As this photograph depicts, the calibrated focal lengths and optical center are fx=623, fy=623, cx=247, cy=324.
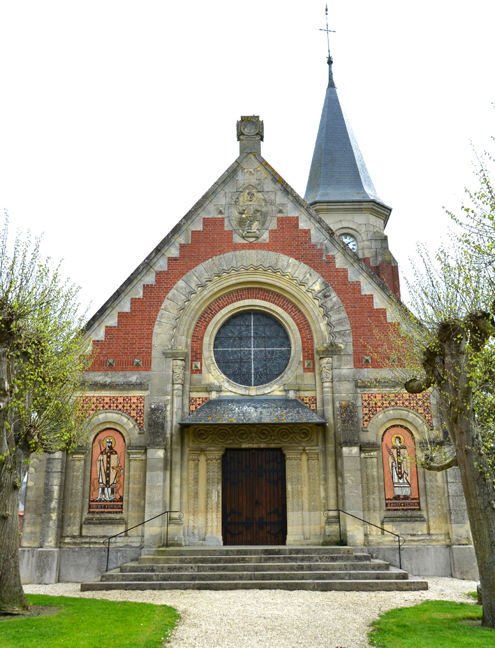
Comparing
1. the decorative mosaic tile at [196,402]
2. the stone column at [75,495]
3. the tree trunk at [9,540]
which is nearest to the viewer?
the tree trunk at [9,540]

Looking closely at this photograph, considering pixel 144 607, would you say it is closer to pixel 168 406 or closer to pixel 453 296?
pixel 168 406

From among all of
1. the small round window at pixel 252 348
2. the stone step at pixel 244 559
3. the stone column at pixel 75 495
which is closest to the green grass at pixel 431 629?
the stone step at pixel 244 559

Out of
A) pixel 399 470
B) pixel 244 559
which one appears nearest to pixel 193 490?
pixel 244 559

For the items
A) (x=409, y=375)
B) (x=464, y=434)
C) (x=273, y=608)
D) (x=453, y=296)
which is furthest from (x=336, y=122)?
(x=273, y=608)

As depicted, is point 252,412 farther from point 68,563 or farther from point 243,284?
point 68,563

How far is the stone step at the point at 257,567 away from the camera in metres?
13.2

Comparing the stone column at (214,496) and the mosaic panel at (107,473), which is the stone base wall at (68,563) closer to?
the mosaic panel at (107,473)

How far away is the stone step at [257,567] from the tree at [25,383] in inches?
126

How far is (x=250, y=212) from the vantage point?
17.7 metres

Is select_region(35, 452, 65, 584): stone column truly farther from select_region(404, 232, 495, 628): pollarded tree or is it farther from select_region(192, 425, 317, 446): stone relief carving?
select_region(404, 232, 495, 628): pollarded tree

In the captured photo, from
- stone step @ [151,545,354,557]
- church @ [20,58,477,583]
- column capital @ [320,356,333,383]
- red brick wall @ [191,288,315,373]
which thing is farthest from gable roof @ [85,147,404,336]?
stone step @ [151,545,354,557]

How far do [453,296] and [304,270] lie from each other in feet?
20.8

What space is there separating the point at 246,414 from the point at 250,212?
19.2ft

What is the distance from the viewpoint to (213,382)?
16516mm
